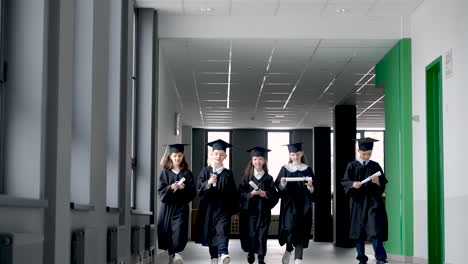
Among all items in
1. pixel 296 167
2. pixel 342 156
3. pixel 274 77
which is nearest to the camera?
pixel 296 167

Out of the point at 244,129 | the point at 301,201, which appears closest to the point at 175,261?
the point at 301,201

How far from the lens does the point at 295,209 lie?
31.4ft

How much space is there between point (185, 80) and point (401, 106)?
4.70 m

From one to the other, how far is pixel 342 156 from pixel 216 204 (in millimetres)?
7991

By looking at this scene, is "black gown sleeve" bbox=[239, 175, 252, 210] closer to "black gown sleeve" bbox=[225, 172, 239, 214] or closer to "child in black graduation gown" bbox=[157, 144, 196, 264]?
"black gown sleeve" bbox=[225, 172, 239, 214]

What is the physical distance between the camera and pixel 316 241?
742 inches

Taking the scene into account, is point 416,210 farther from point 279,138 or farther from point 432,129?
point 279,138

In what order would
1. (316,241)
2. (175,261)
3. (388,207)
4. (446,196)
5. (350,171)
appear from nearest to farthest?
(446,196) < (175,261) < (350,171) < (388,207) < (316,241)

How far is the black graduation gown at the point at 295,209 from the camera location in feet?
31.0

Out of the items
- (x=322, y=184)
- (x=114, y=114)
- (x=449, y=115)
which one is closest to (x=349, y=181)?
(x=449, y=115)

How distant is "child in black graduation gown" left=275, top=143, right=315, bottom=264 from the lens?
943cm

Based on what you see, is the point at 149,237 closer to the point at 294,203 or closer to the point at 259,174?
the point at 259,174

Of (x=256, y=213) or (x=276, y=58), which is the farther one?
(x=276, y=58)

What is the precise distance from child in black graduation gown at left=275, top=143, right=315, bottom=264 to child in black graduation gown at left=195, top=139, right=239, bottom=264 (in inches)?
26.4
